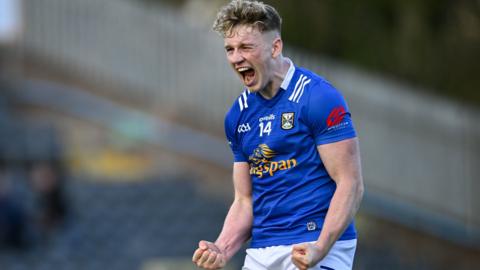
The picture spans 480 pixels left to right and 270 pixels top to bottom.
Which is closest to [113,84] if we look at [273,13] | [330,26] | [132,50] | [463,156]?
[132,50]

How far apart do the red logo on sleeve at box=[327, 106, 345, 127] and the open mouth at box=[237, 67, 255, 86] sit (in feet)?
1.35

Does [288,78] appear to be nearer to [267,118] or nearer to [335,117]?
[267,118]

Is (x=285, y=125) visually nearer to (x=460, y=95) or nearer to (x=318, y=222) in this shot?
(x=318, y=222)

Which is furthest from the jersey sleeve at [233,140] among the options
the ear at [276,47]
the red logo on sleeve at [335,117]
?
the red logo on sleeve at [335,117]

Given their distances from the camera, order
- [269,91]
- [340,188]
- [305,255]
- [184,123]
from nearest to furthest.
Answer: [305,255], [340,188], [269,91], [184,123]

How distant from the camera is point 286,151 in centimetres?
468

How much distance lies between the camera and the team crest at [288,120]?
4.64 meters

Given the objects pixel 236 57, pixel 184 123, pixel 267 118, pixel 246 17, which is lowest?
pixel 184 123

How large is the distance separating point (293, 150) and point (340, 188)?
296 mm

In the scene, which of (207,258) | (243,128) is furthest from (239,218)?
(243,128)

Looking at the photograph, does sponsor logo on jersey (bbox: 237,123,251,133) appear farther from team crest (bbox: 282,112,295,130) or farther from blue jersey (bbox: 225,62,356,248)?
team crest (bbox: 282,112,295,130)

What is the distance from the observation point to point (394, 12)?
→ 17.3 m

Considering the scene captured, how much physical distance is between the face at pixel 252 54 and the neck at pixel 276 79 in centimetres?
4

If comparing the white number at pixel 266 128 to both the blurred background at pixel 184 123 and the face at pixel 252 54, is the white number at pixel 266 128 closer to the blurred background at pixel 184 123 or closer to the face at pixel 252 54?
the face at pixel 252 54
